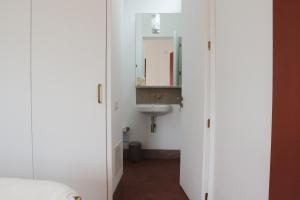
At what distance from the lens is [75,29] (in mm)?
2047

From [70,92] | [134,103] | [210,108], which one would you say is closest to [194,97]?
[210,108]

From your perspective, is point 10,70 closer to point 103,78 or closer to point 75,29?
point 75,29

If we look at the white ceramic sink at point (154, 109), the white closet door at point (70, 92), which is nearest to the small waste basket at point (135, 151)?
the white ceramic sink at point (154, 109)

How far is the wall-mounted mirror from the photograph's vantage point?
12.6ft

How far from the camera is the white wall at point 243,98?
4.11ft

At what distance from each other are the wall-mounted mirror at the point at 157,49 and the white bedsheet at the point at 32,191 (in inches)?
113

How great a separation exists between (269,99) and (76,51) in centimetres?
158

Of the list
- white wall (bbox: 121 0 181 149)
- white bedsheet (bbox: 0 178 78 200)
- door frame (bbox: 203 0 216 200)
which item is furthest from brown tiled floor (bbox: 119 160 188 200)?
white bedsheet (bbox: 0 178 78 200)

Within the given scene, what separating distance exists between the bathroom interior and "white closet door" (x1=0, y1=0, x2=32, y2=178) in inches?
71.6

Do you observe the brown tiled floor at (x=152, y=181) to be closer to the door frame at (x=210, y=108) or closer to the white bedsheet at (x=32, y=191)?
the door frame at (x=210, y=108)

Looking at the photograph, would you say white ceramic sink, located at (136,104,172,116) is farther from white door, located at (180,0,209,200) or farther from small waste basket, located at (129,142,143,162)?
white door, located at (180,0,209,200)

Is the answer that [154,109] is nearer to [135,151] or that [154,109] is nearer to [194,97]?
[135,151]

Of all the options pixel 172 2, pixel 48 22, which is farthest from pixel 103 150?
pixel 172 2

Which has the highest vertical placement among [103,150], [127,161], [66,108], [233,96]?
[233,96]
